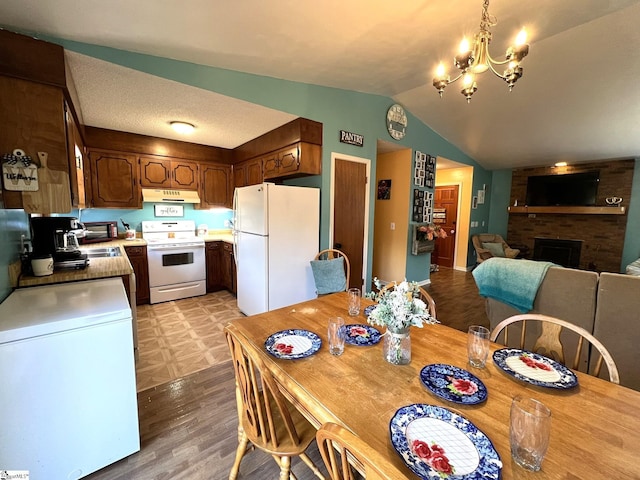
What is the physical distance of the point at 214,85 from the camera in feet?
7.43

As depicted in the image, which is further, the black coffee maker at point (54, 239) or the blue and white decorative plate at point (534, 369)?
the black coffee maker at point (54, 239)

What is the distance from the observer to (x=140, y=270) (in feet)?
11.6

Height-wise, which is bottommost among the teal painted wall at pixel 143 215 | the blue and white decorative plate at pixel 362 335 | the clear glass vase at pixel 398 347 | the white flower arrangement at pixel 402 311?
the blue and white decorative plate at pixel 362 335

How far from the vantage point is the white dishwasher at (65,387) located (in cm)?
117

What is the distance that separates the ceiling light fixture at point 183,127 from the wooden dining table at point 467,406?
2.86 metres

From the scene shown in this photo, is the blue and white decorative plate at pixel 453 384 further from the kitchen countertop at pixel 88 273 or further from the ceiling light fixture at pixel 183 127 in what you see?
the ceiling light fixture at pixel 183 127

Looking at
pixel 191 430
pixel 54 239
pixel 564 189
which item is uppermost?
pixel 564 189

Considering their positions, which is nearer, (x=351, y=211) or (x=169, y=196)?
(x=351, y=211)

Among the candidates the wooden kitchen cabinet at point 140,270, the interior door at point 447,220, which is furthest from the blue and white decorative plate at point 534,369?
the interior door at point 447,220

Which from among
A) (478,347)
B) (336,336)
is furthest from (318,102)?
(478,347)

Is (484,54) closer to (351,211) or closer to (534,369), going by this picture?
(534,369)

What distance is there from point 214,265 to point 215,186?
1294 millimetres

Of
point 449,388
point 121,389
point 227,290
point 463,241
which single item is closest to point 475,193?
point 463,241

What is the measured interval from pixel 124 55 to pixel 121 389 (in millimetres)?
2215
